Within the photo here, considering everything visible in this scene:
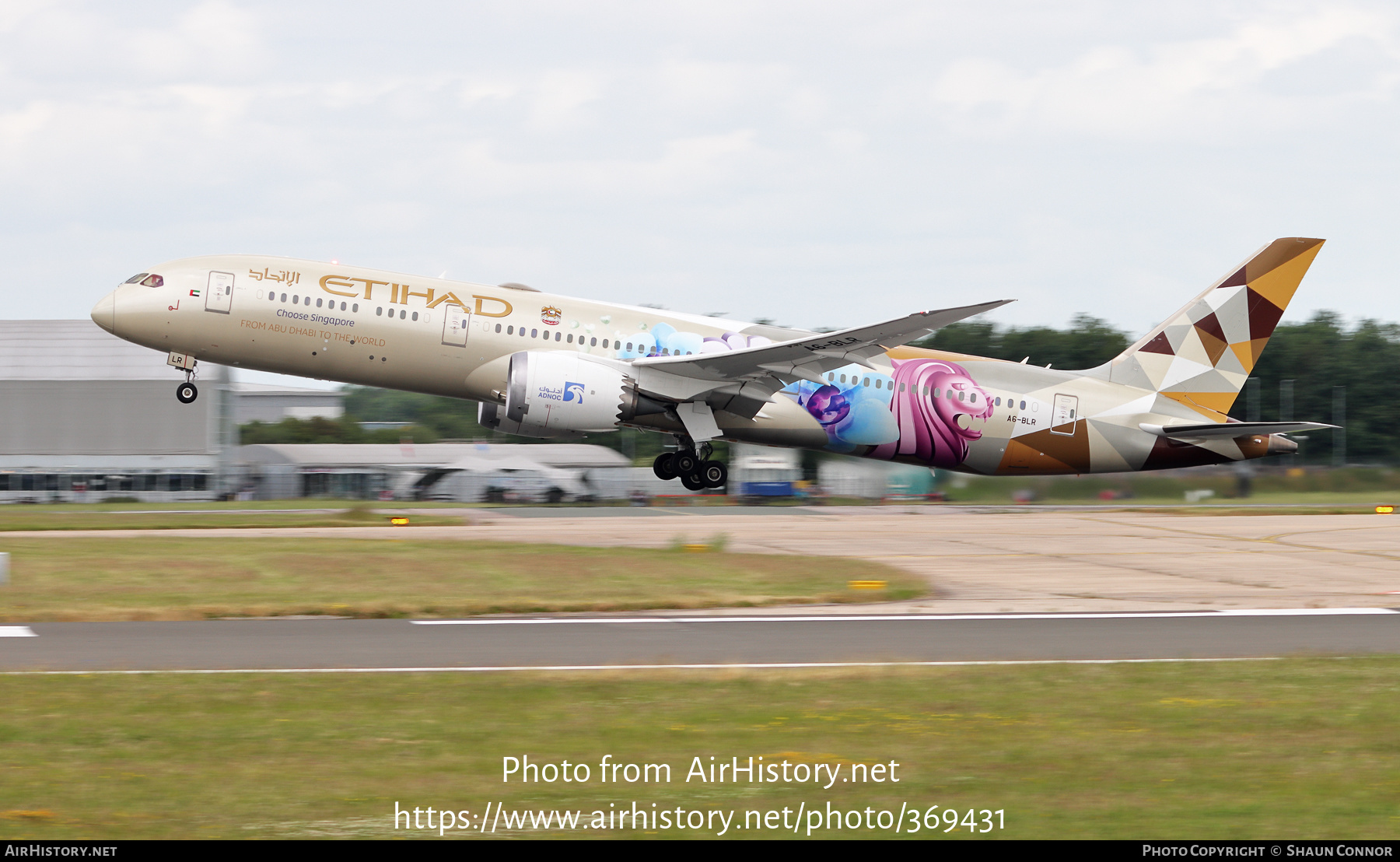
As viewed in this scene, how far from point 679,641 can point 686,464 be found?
16.4m

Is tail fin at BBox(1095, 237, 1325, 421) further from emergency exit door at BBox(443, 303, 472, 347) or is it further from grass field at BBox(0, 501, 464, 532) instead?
grass field at BBox(0, 501, 464, 532)

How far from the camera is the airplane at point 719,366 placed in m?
29.2

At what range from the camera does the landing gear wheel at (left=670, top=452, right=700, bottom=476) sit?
32.2 metres

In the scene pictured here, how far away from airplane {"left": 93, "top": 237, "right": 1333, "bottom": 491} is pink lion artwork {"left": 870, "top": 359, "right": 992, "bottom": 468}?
4cm

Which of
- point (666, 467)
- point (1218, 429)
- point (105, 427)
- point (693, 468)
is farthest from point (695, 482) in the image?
point (105, 427)

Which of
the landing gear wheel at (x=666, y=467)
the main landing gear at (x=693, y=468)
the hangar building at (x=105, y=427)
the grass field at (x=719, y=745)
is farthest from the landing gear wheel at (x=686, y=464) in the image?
the hangar building at (x=105, y=427)

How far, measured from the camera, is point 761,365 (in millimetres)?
30219

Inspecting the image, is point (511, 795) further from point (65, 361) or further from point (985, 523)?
point (65, 361)

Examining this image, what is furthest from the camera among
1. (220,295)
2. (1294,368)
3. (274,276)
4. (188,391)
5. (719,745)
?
(1294,368)

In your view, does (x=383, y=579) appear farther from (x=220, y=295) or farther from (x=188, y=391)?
(x=188, y=391)

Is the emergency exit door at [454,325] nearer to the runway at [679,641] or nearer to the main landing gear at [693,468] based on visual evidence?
the main landing gear at [693,468]

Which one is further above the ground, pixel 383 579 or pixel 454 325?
pixel 454 325

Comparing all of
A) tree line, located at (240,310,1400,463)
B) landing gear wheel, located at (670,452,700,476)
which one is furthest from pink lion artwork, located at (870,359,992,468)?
tree line, located at (240,310,1400,463)

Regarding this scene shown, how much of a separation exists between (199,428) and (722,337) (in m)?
39.9
